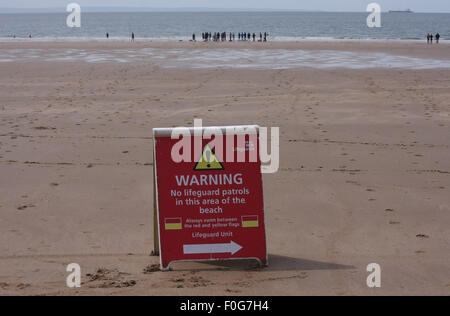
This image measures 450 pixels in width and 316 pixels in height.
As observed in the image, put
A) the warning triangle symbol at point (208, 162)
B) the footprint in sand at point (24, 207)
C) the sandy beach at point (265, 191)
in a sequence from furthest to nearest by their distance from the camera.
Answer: the footprint in sand at point (24, 207)
the warning triangle symbol at point (208, 162)
the sandy beach at point (265, 191)

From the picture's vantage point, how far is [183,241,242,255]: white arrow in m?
5.73

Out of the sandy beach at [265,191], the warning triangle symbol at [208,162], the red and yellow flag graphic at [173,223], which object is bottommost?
the sandy beach at [265,191]

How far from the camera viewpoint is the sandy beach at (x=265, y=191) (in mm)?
5520

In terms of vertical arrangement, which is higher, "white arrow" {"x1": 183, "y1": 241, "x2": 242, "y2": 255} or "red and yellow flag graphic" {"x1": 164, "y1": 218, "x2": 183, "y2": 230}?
"red and yellow flag graphic" {"x1": 164, "y1": 218, "x2": 183, "y2": 230}

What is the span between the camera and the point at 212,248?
575 cm

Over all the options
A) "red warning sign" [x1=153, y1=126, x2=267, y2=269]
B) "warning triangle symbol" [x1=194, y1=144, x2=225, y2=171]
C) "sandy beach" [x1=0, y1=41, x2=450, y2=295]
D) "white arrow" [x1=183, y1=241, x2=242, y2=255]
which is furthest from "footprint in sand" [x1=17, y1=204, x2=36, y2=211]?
"warning triangle symbol" [x1=194, y1=144, x2=225, y2=171]

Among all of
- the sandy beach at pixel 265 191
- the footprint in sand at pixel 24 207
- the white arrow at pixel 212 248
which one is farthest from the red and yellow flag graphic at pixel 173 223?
the footprint in sand at pixel 24 207

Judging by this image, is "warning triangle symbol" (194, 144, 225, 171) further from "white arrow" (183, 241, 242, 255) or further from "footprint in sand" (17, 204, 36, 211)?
"footprint in sand" (17, 204, 36, 211)

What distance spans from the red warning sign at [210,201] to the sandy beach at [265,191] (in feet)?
0.70

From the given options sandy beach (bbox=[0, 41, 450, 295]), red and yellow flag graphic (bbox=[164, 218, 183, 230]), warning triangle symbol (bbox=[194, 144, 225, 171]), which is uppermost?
warning triangle symbol (bbox=[194, 144, 225, 171])

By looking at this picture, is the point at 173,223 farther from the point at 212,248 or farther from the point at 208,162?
the point at 208,162

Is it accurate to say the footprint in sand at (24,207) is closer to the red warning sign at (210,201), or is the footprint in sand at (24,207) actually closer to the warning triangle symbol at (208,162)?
the red warning sign at (210,201)
